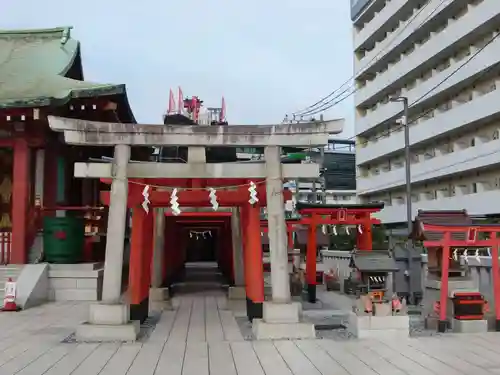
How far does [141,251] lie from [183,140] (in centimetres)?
244

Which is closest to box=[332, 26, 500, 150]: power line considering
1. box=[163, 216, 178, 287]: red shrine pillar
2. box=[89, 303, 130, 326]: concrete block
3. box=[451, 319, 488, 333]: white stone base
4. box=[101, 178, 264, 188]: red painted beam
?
box=[163, 216, 178, 287]: red shrine pillar

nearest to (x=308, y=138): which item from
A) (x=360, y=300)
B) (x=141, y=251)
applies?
(x=360, y=300)

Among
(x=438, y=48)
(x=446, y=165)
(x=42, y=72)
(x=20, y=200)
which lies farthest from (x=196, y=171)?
(x=438, y=48)

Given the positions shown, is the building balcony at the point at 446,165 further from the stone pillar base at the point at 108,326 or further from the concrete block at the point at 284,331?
the stone pillar base at the point at 108,326

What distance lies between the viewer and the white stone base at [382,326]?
962 cm

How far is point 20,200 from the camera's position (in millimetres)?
15461

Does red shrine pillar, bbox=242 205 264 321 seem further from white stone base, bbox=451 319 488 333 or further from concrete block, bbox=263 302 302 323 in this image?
white stone base, bbox=451 319 488 333

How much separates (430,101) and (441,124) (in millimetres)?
2864

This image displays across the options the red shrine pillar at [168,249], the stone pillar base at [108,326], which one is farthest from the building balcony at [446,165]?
the stone pillar base at [108,326]

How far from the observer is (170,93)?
58.2 ft

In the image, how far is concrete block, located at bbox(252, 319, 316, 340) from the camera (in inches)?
369

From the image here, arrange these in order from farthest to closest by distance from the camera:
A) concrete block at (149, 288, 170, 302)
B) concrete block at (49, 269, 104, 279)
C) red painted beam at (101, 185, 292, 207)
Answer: concrete block at (49, 269, 104, 279)
concrete block at (149, 288, 170, 302)
red painted beam at (101, 185, 292, 207)

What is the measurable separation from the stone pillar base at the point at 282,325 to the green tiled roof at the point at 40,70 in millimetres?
8716

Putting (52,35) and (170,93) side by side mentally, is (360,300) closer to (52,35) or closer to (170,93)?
(170,93)
